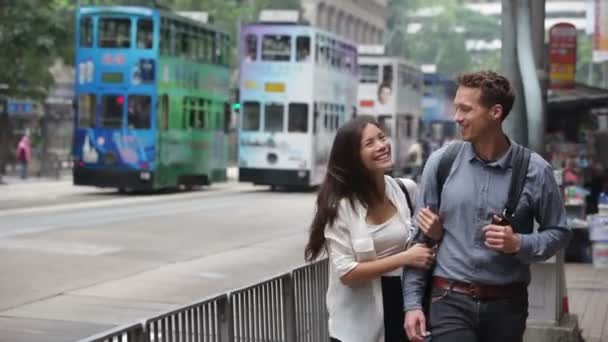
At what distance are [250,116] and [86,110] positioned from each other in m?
5.74

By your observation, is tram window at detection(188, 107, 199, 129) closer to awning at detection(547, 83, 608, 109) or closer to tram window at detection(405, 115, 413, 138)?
awning at detection(547, 83, 608, 109)

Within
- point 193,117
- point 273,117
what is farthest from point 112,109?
point 273,117

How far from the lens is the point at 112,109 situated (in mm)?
34312

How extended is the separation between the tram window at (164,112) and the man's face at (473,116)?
98.5ft

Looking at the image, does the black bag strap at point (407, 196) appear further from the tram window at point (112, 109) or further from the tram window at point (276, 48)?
the tram window at point (276, 48)

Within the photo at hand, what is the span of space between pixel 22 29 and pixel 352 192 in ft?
96.4

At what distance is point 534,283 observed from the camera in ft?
30.6

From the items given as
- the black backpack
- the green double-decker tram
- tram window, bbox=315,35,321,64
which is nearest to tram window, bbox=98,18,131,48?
the green double-decker tram

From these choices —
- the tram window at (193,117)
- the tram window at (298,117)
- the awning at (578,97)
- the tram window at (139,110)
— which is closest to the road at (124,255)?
the tram window at (139,110)

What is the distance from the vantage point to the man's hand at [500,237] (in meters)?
4.42

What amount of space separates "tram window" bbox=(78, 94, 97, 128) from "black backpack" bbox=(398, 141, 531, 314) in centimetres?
Answer: 3039

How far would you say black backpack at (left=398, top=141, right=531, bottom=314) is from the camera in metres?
4.60

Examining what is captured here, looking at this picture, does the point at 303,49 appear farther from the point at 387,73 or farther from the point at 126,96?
the point at 387,73

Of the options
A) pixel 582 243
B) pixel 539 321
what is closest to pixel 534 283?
pixel 539 321
